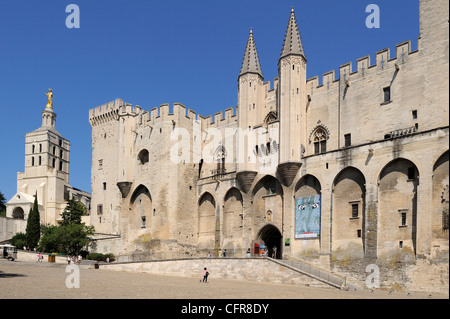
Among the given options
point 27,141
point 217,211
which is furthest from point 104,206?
point 27,141

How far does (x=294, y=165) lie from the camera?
36375 millimetres

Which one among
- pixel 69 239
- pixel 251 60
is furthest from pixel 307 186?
pixel 69 239

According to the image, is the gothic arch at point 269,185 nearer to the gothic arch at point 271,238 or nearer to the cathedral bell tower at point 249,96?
the cathedral bell tower at point 249,96

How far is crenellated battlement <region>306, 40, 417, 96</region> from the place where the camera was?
3378 centimetres

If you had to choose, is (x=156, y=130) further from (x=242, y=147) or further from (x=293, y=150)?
(x=293, y=150)

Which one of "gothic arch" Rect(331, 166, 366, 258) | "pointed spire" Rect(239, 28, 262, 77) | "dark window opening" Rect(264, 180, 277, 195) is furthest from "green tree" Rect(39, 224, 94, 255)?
"gothic arch" Rect(331, 166, 366, 258)

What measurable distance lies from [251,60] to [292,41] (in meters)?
4.62

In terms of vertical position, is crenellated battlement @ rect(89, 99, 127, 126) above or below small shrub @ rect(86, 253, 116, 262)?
above

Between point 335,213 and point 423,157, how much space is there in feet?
23.4

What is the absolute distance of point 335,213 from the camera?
34031 millimetres

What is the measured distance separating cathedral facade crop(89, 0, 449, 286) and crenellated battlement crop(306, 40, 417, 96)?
0.08 metres

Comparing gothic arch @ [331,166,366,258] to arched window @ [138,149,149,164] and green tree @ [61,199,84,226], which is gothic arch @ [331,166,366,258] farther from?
green tree @ [61,199,84,226]

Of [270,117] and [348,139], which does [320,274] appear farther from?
[270,117]

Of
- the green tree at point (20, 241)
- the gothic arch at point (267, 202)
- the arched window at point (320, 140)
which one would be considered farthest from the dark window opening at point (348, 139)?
the green tree at point (20, 241)
